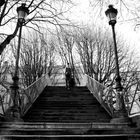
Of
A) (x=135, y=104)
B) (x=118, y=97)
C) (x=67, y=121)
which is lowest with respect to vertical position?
(x=67, y=121)

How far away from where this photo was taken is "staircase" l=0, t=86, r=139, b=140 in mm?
4871

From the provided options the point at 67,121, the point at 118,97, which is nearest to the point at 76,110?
the point at 67,121

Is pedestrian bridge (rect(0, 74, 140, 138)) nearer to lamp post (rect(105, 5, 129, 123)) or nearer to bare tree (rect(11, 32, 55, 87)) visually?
lamp post (rect(105, 5, 129, 123))

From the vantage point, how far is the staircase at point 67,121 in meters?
4.87

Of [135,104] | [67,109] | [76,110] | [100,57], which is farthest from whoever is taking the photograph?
[100,57]

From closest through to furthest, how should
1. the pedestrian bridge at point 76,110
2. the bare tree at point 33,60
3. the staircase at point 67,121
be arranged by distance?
the staircase at point 67,121 → the pedestrian bridge at point 76,110 → the bare tree at point 33,60

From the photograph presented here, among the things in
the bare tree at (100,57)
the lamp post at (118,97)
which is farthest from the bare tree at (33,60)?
the lamp post at (118,97)

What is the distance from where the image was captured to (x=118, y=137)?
4887 mm

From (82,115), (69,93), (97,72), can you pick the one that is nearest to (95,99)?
(69,93)

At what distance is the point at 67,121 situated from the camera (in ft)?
22.1

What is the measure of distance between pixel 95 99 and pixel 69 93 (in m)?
1.70

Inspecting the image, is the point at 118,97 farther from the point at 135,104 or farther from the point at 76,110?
the point at 76,110

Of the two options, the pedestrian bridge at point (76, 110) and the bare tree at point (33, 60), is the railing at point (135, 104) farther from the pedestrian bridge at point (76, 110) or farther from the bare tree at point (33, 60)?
the bare tree at point (33, 60)

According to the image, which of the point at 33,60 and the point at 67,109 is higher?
the point at 33,60
